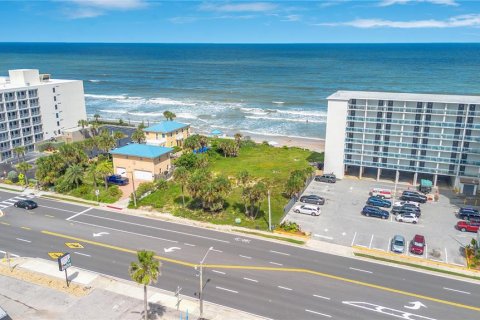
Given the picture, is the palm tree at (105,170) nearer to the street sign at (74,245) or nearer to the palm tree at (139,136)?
the street sign at (74,245)

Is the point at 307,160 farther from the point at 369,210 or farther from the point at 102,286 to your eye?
the point at 102,286

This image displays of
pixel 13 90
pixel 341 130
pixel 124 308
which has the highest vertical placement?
pixel 13 90

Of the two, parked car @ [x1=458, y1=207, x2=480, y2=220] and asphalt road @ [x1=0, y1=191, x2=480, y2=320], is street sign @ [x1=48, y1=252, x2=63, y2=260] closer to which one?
asphalt road @ [x1=0, y1=191, x2=480, y2=320]

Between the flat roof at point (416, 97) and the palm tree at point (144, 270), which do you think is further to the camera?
the flat roof at point (416, 97)

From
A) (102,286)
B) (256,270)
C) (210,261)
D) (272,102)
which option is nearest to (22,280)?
(102,286)

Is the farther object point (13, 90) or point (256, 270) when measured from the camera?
point (13, 90)

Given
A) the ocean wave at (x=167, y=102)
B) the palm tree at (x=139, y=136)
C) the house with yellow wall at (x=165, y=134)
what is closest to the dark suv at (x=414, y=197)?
the house with yellow wall at (x=165, y=134)

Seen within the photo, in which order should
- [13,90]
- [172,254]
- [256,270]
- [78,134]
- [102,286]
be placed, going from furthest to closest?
[78,134] < [13,90] < [172,254] < [256,270] < [102,286]
